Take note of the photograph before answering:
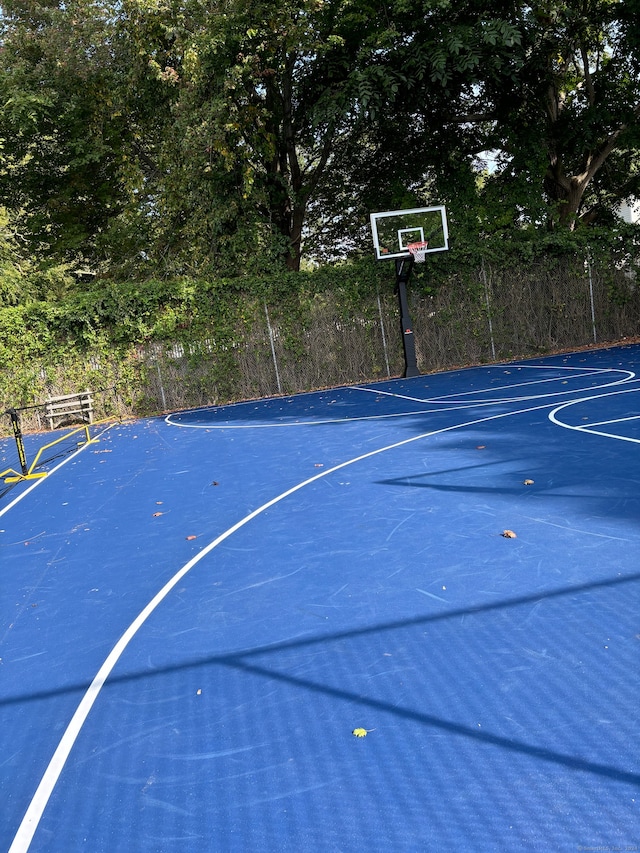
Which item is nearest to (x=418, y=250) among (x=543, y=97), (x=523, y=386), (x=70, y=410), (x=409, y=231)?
(x=409, y=231)

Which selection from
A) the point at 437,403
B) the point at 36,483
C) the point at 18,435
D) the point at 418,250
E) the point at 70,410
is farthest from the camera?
the point at 418,250

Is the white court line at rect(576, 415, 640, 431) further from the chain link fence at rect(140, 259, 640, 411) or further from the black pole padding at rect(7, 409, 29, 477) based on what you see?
the chain link fence at rect(140, 259, 640, 411)

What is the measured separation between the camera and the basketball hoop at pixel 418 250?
17.2 metres

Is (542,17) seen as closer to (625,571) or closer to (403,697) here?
(625,571)

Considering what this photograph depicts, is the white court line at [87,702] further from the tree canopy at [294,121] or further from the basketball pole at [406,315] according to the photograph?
the tree canopy at [294,121]

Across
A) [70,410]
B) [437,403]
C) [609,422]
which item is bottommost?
[609,422]

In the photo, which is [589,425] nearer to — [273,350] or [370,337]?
[370,337]

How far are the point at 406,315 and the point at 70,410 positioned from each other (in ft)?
27.1

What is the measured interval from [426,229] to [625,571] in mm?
15160

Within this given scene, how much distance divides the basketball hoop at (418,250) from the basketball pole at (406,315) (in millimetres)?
149

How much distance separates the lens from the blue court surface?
274cm

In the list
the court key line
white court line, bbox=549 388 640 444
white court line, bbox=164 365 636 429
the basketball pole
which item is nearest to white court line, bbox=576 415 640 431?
white court line, bbox=549 388 640 444

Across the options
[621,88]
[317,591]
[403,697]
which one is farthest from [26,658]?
[621,88]

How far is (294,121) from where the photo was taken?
19203mm
